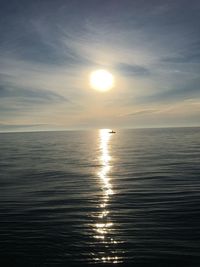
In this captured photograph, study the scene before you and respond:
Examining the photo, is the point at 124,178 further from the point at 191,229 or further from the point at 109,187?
the point at 191,229

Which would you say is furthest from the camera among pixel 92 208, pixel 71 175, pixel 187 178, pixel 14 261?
pixel 71 175

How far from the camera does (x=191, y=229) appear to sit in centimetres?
1752

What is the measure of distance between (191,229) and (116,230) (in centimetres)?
433

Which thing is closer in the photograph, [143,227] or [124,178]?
[143,227]

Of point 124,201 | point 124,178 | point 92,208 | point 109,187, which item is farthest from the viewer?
point 124,178

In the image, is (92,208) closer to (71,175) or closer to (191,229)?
(191,229)

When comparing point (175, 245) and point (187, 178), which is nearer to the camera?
point (175, 245)

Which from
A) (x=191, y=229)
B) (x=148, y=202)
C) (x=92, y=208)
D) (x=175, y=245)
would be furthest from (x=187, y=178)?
(x=175, y=245)

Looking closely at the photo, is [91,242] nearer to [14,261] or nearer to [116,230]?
[116,230]

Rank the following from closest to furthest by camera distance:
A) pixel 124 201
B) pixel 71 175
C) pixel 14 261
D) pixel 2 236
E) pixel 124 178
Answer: pixel 14 261, pixel 2 236, pixel 124 201, pixel 124 178, pixel 71 175

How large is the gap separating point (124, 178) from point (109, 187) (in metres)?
5.87

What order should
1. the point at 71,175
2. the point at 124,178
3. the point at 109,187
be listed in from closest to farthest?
the point at 109,187, the point at 124,178, the point at 71,175

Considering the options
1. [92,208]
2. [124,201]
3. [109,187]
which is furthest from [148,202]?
[109,187]

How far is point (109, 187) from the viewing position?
32312 millimetres
